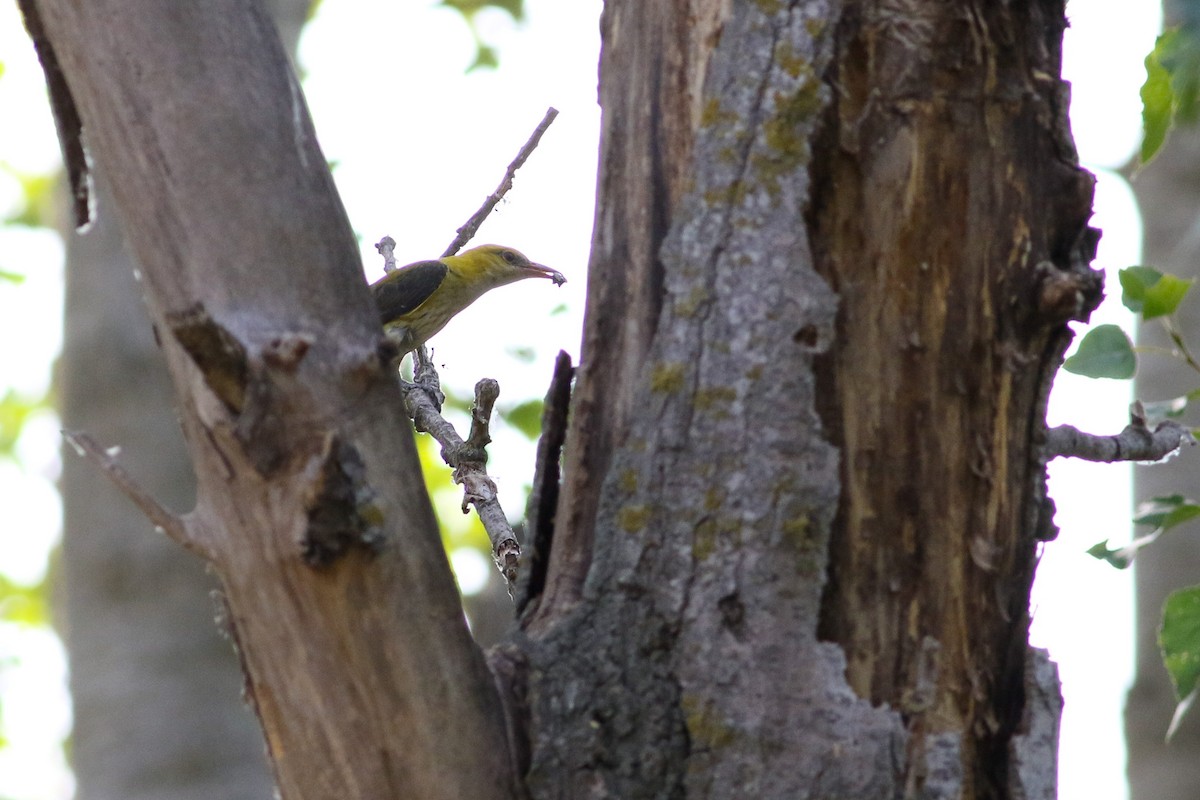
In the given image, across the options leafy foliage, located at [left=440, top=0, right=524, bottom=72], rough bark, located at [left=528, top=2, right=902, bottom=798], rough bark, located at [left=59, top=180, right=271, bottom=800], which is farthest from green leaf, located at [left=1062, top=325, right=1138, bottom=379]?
leafy foliage, located at [left=440, top=0, right=524, bottom=72]

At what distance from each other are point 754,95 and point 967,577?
0.65m

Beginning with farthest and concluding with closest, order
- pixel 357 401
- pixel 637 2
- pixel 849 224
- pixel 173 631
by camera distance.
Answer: pixel 173 631, pixel 637 2, pixel 849 224, pixel 357 401

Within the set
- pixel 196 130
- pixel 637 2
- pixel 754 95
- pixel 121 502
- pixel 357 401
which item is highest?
pixel 121 502

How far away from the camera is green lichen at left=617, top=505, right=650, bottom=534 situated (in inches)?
58.8

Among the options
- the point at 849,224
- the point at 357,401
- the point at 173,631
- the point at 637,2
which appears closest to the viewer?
the point at 357,401

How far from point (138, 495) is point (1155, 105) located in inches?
64.0

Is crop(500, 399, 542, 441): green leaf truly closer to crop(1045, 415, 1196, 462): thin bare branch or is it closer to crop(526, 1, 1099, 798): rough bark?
crop(1045, 415, 1196, 462): thin bare branch

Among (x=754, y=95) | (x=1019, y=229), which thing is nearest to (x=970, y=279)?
(x=1019, y=229)

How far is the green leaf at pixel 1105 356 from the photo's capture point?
1985mm

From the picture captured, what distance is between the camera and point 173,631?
18.2ft

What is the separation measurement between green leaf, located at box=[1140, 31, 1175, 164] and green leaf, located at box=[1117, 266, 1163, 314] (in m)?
0.19

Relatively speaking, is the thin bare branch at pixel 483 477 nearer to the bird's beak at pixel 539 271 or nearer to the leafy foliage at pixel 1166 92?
the leafy foliage at pixel 1166 92

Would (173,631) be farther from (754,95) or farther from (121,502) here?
(754,95)

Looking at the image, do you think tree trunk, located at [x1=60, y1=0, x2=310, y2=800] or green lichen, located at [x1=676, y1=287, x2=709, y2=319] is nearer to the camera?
green lichen, located at [x1=676, y1=287, x2=709, y2=319]
